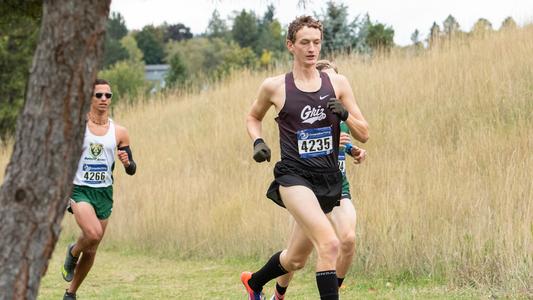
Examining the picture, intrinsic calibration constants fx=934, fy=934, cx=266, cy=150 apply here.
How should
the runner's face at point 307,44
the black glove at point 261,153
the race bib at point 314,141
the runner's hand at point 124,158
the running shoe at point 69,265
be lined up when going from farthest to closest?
the running shoe at point 69,265 → the runner's hand at point 124,158 → the runner's face at point 307,44 → the race bib at point 314,141 → the black glove at point 261,153

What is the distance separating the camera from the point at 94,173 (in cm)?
764

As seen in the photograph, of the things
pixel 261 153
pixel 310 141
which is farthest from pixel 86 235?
pixel 310 141

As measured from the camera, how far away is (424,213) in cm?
971

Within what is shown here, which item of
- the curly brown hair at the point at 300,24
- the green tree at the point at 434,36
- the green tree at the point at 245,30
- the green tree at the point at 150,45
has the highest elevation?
the curly brown hair at the point at 300,24

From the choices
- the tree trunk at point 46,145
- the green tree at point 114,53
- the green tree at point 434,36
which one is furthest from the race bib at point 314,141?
the green tree at point 114,53

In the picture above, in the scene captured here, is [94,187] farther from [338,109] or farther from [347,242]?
[338,109]

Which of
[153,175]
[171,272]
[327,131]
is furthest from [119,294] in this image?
[153,175]

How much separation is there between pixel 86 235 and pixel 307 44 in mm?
2535

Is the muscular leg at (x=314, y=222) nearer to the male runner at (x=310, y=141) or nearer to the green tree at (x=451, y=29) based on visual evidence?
the male runner at (x=310, y=141)

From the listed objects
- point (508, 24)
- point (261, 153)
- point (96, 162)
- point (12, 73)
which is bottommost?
point (12, 73)

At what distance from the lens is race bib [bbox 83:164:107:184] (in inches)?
300

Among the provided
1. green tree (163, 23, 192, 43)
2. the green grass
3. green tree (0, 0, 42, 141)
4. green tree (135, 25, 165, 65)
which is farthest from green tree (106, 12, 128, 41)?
the green grass

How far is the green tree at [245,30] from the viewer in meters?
110

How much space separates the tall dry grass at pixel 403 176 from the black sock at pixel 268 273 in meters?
2.08
